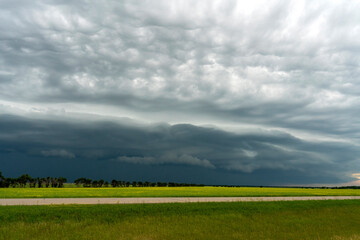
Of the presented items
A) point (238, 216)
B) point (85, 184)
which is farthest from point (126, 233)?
point (85, 184)

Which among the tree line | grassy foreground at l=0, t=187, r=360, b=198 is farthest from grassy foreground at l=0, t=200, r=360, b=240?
the tree line

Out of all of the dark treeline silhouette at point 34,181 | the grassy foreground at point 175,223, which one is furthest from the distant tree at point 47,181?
the grassy foreground at point 175,223

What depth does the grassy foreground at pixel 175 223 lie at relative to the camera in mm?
19906

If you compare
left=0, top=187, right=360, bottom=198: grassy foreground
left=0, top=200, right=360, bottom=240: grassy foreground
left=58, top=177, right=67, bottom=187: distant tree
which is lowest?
left=0, top=200, right=360, bottom=240: grassy foreground

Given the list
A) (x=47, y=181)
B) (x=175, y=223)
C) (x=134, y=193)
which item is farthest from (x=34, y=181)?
(x=175, y=223)

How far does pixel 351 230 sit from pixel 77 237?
20.9m

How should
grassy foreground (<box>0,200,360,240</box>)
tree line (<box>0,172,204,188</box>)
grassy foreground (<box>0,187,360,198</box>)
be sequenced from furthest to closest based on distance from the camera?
1. tree line (<box>0,172,204,188</box>)
2. grassy foreground (<box>0,187,360,198</box>)
3. grassy foreground (<box>0,200,360,240</box>)

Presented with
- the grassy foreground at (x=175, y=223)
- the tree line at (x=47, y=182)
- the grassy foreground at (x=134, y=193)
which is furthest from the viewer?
the tree line at (x=47, y=182)

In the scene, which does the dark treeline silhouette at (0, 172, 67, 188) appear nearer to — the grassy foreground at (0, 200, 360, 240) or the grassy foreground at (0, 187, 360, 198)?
the grassy foreground at (0, 187, 360, 198)

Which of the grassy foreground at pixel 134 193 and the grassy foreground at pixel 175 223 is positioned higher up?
the grassy foreground at pixel 134 193

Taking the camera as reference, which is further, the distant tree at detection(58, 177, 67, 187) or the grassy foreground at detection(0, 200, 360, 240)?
the distant tree at detection(58, 177, 67, 187)

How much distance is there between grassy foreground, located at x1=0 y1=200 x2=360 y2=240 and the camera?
19906 millimetres

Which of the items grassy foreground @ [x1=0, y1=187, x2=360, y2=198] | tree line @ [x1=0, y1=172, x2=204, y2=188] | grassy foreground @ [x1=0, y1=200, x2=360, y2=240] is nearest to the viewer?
grassy foreground @ [x1=0, y1=200, x2=360, y2=240]

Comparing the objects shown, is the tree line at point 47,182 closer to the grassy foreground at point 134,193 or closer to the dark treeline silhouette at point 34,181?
the dark treeline silhouette at point 34,181
